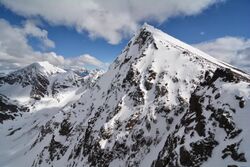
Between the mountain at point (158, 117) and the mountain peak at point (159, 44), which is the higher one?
the mountain peak at point (159, 44)

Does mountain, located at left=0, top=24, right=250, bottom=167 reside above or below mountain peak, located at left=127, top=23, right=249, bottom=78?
below

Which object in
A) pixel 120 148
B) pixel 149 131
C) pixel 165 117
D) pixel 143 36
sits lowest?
pixel 120 148

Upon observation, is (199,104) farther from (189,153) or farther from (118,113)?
(118,113)

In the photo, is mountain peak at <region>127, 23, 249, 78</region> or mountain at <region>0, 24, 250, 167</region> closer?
mountain at <region>0, 24, 250, 167</region>

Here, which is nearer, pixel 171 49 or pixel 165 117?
pixel 165 117

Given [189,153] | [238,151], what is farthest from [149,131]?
[238,151]

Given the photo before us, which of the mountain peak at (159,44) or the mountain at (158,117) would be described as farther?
the mountain peak at (159,44)

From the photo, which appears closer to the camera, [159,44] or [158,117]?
[158,117]

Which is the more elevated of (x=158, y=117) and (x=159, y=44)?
(x=159, y=44)
